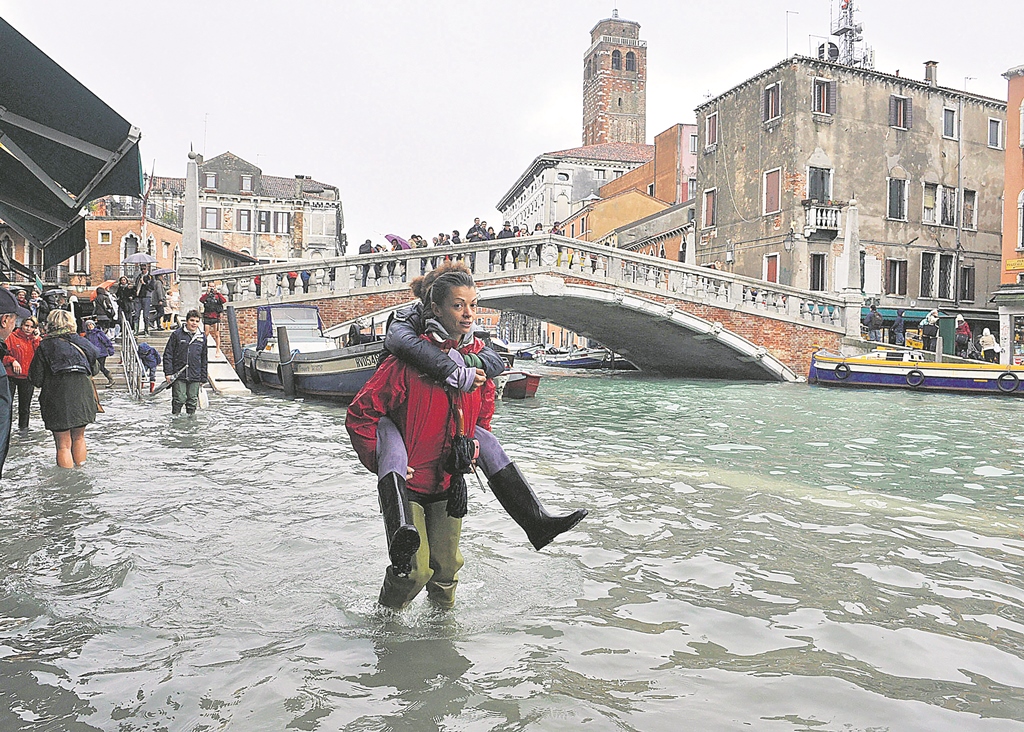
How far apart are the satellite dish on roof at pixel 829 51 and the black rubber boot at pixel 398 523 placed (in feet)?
92.0

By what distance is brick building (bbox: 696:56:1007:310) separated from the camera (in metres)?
25.0

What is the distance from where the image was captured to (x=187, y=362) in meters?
9.68

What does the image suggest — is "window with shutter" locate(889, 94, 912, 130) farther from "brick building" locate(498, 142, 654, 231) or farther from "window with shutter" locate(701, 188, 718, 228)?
"brick building" locate(498, 142, 654, 231)

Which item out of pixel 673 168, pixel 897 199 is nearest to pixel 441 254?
pixel 897 199

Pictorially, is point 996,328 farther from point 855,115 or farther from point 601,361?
point 601,361

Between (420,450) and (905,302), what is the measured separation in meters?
26.3

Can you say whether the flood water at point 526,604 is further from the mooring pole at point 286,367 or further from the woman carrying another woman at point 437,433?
the mooring pole at point 286,367

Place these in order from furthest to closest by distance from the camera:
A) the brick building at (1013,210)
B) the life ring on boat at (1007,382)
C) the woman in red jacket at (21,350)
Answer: the brick building at (1013,210)
the life ring on boat at (1007,382)
the woman in red jacket at (21,350)

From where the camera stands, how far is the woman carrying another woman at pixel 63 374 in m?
5.86

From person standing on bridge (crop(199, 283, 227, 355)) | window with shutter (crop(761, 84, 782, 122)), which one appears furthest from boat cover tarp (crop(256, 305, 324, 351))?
window with shutter (crop(761, 84, 782, 122))

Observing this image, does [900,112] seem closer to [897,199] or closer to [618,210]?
[897,199]

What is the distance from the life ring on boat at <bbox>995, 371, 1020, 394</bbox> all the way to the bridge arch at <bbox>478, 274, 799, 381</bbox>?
4449 millimetres

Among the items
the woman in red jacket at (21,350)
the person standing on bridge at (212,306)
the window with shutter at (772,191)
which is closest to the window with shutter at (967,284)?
the window with shutter at (772,191)

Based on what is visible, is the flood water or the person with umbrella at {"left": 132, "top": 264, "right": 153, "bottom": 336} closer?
the flood water
